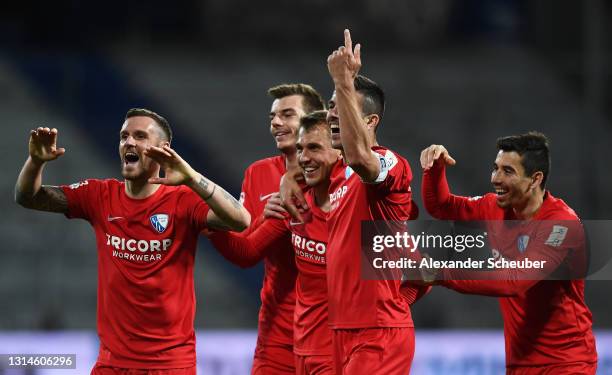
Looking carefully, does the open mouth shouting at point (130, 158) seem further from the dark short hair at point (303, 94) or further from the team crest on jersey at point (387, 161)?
the dark short hair at point (303, 94)

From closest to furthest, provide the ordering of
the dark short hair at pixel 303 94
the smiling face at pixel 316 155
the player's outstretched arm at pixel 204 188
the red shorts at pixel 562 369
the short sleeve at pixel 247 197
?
the player's outstretched arm at pixel 204 188, the red shorts at pixel 562 369, the smiling face at pixel 316 155, the short sleeve at pixel 247 197, the dark short hair at pixel 303 94

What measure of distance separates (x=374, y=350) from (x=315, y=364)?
2.14ft

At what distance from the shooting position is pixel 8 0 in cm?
1420

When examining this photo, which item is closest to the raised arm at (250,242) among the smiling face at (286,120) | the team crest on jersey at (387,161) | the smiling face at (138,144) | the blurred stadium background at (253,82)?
the smiling face at (138,144)

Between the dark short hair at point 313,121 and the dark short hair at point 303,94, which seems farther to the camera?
the dark short hair at point 303,94

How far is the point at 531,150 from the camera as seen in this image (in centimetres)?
580

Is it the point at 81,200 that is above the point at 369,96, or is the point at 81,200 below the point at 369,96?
below

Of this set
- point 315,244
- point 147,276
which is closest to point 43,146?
point 147,276

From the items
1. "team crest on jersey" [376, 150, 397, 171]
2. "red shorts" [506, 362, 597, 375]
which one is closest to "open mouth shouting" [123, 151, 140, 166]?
"team crest on jersey" [376, 150, 397, 171]

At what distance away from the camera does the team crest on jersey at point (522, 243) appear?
5.67 m

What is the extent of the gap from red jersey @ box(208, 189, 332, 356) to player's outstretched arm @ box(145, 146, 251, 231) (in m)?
0.40

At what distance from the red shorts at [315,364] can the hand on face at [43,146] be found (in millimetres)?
1731

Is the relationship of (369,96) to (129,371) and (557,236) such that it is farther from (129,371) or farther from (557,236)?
(129,371)

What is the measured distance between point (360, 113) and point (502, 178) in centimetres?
116
